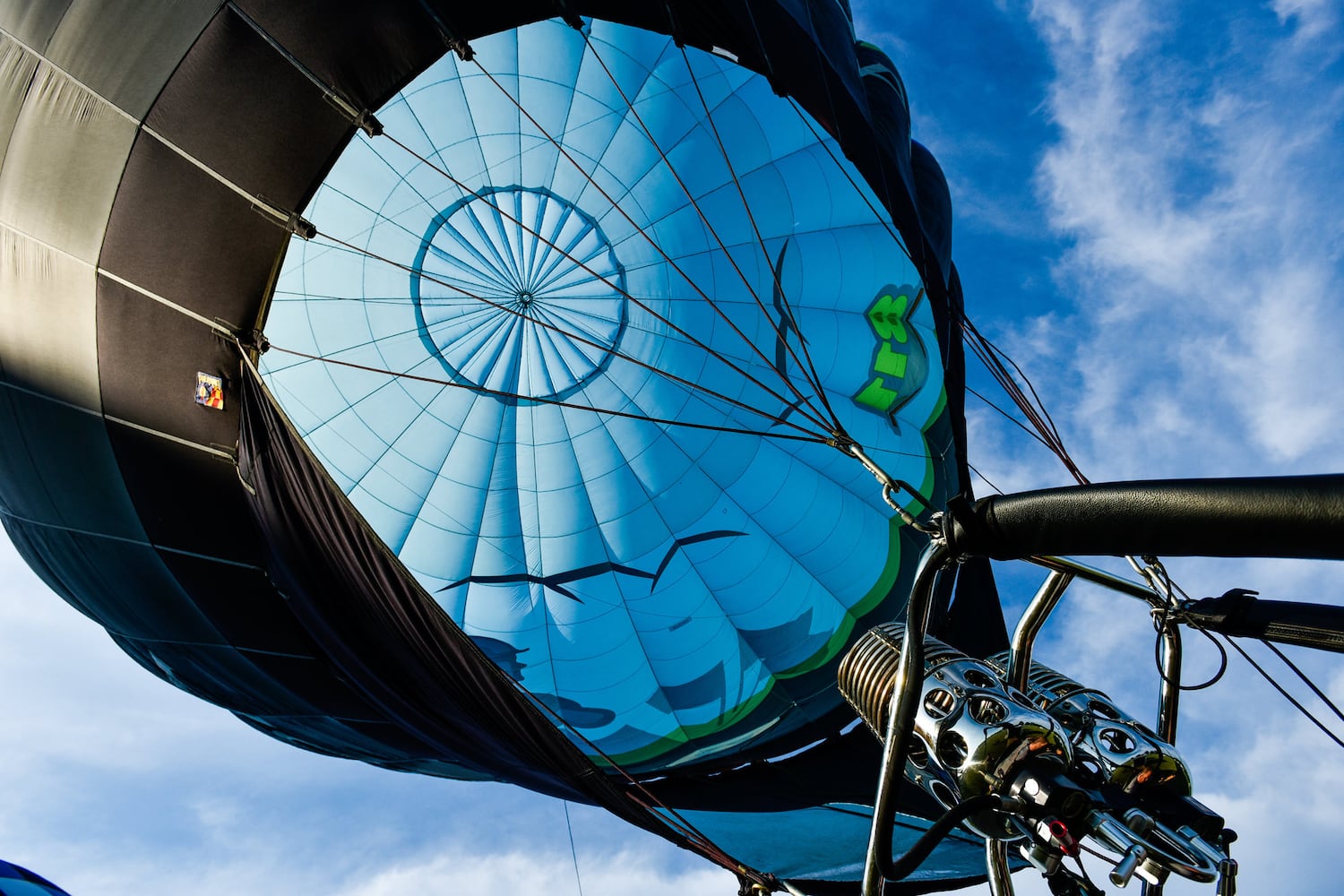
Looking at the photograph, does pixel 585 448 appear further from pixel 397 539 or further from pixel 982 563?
pixel 982 563

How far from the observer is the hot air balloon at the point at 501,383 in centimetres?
419

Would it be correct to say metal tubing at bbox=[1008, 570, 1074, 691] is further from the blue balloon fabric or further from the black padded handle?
the blue balloon fabric

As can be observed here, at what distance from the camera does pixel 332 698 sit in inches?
212

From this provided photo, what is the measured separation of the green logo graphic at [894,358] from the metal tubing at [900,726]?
4622 millimetres

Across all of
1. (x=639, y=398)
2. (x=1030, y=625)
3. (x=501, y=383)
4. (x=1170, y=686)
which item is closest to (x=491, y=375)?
(x=501, y=383)

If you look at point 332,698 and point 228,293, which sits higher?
point 228,293

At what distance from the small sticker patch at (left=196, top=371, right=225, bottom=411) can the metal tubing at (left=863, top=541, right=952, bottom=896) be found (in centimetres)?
339

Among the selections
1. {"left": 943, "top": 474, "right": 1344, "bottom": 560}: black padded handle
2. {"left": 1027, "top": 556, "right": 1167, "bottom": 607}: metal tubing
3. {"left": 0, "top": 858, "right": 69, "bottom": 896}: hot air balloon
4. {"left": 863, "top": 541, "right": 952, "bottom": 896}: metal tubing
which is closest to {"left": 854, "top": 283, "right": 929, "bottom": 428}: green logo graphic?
{"left": 1027, "top": 556, "right": 1167, "bottom": 607}: metal tubing

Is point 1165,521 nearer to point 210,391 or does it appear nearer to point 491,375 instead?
point 210,391

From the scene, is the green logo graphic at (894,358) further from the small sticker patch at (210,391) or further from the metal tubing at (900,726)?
the metal tubing at (900,726)

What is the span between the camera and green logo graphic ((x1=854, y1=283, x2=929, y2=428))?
6.40 meters

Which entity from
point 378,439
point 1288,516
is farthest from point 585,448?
point 1288,516

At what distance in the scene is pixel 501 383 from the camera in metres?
6.86

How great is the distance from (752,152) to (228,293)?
346cm
